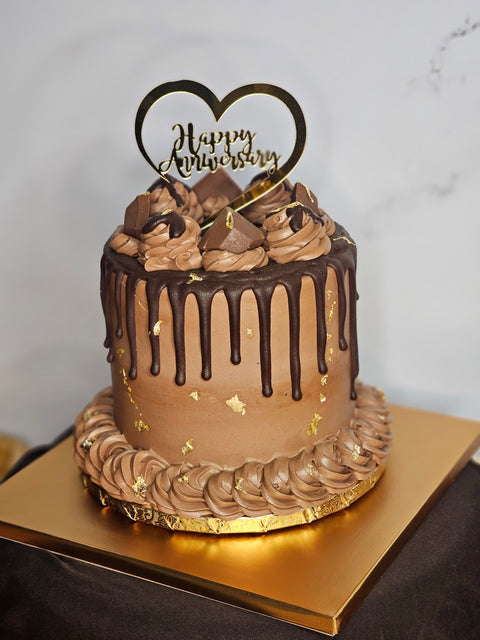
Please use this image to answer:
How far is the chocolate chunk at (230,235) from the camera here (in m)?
1.71

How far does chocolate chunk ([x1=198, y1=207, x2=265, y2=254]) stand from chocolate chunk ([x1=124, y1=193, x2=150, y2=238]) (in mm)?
191

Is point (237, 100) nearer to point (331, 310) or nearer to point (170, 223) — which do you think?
point (170, 223)

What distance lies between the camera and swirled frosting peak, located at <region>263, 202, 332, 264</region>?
1.75 metres

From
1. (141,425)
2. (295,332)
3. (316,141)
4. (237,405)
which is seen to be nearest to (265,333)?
(295,332)

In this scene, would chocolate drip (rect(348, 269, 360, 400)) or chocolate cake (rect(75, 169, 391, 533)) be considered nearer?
chocolate cake (rect(75, 169, 391, 533))

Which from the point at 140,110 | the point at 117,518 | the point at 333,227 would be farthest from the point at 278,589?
the point at 140,110

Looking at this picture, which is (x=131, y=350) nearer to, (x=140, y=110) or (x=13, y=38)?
(x=140, y=110)

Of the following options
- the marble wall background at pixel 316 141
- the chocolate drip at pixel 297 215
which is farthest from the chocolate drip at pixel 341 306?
the marble wall background at pixel 316 141

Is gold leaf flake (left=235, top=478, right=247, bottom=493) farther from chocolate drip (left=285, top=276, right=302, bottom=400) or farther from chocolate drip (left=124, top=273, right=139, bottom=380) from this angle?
chocolate drip (left=124, top=273, right=139, bottom=380)

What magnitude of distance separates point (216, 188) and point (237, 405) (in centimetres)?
65

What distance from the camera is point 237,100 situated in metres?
1.89

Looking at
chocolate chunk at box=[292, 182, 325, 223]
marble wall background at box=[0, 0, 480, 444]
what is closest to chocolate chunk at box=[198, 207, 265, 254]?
chocolate chunk at box=[292, 182, 325, 223]

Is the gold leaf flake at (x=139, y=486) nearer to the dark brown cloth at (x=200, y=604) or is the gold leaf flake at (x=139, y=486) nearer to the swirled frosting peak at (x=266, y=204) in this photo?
the dark brown cloth at (x=200, y=604)

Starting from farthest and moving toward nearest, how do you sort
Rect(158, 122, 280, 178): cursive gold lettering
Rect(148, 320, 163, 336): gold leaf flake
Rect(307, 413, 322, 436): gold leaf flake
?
Rect(158, 122, 280, 178): cursive gold lettering
Rect(307, 413, 322, 436): gold leaf flake
Rect(148, 320, 163, 336): gold leaf flake
